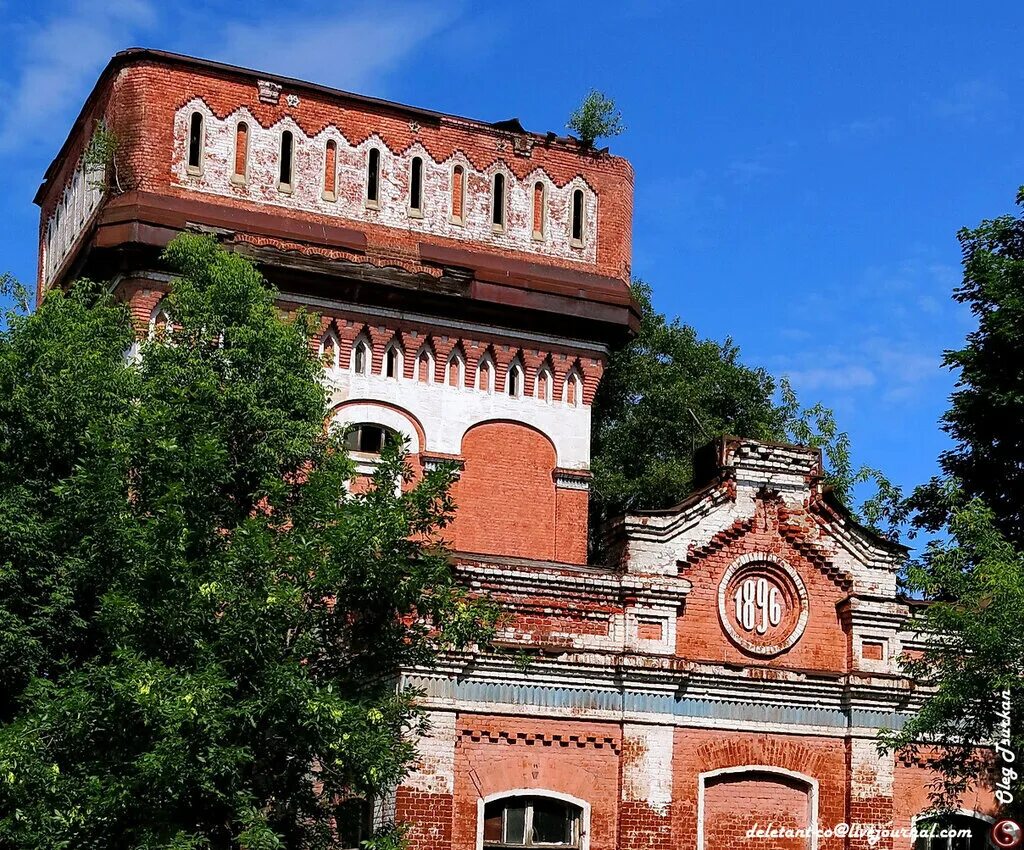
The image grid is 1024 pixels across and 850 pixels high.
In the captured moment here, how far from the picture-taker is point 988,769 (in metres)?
21.7

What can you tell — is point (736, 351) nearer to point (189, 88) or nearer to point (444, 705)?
point (189, 88)

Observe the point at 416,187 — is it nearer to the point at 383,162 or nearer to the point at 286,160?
the point at 383,162

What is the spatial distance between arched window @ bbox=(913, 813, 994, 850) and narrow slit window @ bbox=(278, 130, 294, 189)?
1584 centimetres

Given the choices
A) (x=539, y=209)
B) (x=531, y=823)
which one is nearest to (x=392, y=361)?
(x=539, y=209)

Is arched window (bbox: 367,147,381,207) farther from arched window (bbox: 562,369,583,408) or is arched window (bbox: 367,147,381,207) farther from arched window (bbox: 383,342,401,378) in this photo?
arched window (bbox: 562,369,583,408)

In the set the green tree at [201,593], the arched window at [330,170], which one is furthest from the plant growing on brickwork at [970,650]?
the arched window at [330,170]

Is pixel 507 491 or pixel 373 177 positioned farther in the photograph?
pixel 373 177

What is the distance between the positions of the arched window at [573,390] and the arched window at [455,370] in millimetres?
2041

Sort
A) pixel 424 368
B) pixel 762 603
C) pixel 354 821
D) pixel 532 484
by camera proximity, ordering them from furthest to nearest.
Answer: pixel 532 484 < pixel 424 368 < pixel 762 603 < pixel 354 821

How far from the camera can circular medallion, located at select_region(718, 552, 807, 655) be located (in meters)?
22.3

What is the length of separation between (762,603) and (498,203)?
12153 mm

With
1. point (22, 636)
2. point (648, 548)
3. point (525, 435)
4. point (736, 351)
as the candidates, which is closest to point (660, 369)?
point (736, 351)

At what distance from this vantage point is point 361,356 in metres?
29.9

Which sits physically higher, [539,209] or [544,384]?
[539,209]
